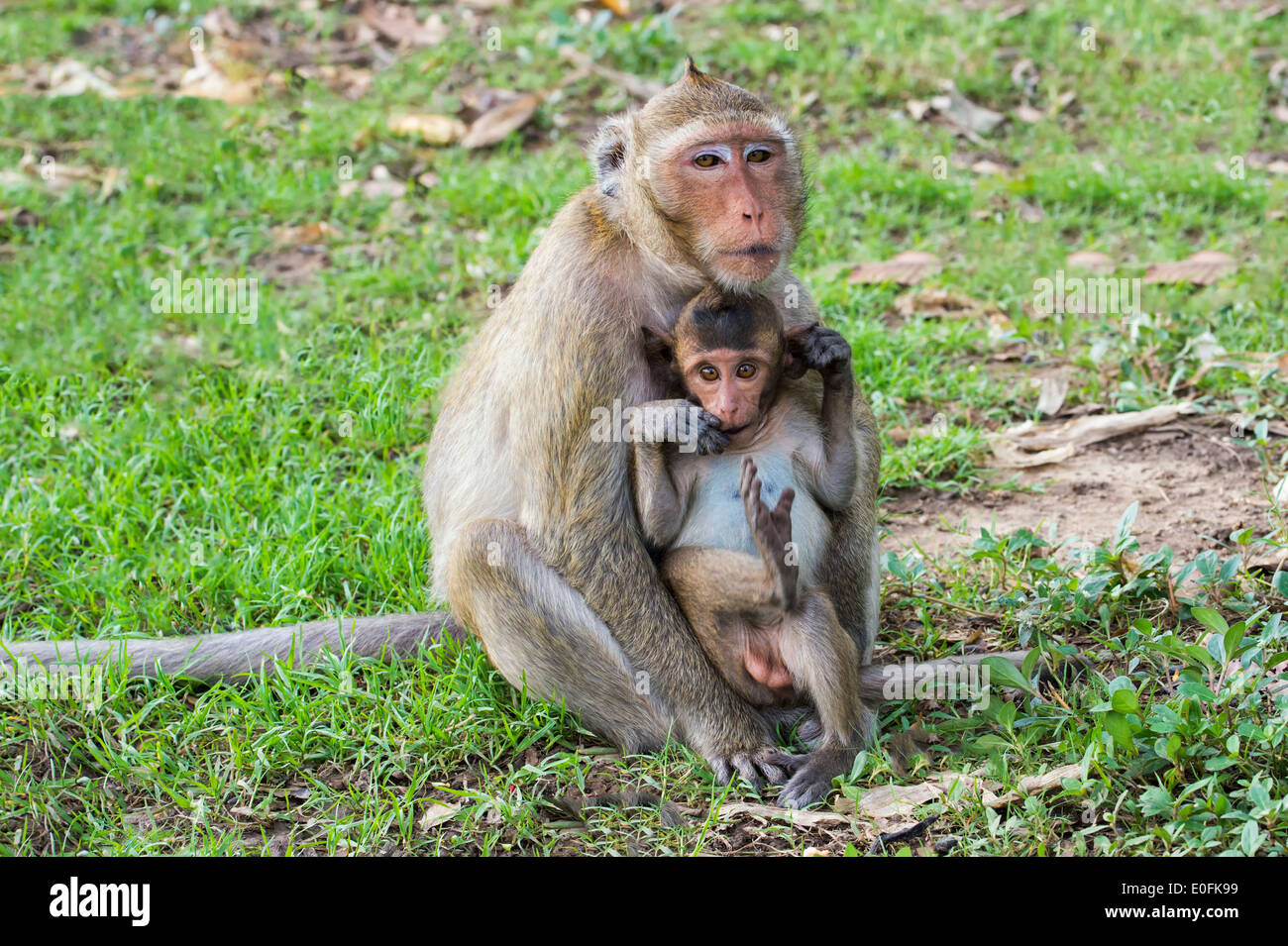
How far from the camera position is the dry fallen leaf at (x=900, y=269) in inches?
309

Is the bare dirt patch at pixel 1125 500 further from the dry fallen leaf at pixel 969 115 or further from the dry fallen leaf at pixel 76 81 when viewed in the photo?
the dry fallen leaf at pixel 76 81

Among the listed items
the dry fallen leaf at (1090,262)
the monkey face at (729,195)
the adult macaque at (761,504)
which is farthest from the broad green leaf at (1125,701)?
the dry fallen leaf at (1090,262)

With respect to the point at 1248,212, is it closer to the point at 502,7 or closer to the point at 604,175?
the point at 604,175

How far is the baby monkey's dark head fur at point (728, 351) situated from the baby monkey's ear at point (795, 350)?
0.02 meters

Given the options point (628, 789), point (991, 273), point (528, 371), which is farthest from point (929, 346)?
point (628, 789)

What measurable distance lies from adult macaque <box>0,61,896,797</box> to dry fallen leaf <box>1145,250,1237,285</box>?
383 centimetres

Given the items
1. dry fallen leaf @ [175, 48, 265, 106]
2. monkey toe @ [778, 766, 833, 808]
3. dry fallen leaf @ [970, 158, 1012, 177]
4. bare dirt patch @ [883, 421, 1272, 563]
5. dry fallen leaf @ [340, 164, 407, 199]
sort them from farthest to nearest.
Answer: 1. dry fallen leaf @ [175, 48, 265, 106]
2. dry fallen leaf @ [970, 158, 1012, 177]
3. dry fallen leaf @ [340, 164, 407, 199]
4. bare dirt patch @ [883, 421, 1272, 563]
5. monkey toe @ [778, 766, 833, 808]

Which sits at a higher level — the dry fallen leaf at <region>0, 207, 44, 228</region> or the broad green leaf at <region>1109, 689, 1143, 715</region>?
the dry fallen leaf at <region>0, 207, 44, 228</region>

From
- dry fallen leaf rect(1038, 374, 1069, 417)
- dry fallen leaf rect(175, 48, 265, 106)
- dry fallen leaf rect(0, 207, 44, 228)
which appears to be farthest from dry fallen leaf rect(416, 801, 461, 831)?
dry fallen leaf rect(175, 48, 265, 106)

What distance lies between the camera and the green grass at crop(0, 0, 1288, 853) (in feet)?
13.4

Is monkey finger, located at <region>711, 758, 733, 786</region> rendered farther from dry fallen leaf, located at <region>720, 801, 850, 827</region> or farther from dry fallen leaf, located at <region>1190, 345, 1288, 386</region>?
dry fallen leaf, located at <region>1190, 345, 1288, 386</region>

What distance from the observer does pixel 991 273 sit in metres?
7.82

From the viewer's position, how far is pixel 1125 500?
577 cm
